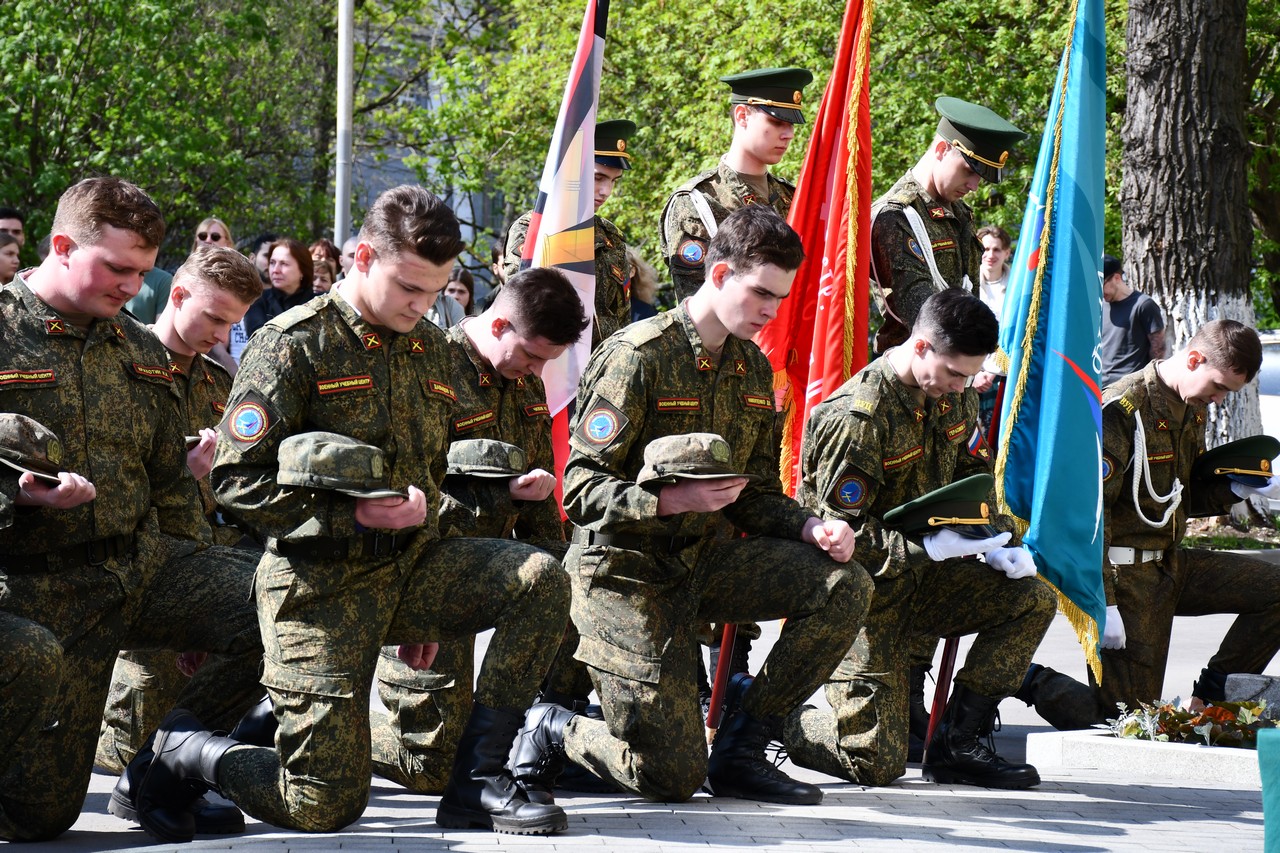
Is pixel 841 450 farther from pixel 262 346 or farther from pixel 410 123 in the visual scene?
pixel 410 123

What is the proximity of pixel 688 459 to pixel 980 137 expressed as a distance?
2.57 metres

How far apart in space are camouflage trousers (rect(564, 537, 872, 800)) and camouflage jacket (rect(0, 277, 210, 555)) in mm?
1438

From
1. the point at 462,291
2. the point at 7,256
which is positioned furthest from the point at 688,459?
the point at 462,291

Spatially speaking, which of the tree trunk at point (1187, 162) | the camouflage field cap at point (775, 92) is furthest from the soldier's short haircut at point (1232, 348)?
the tree trunk at point (1187, 162)

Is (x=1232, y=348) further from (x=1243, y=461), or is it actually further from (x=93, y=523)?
(x=93, y=523)

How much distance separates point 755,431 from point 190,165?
1811cm

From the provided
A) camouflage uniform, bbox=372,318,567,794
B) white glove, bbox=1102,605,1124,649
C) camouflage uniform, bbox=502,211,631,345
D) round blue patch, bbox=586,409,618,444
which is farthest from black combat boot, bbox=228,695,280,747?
white glove, bbox=1102,605,1124,649

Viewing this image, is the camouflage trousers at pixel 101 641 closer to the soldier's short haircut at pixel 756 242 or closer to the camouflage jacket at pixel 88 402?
the camouflage jacket at pixel 88 402

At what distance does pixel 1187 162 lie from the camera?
1155cm

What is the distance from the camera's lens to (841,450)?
5586 millimetres

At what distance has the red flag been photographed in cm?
714

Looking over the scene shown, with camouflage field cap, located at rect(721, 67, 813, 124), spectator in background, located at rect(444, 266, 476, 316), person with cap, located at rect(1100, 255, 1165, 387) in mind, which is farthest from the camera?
spectator in background, located at rect(444, 266, 476, 316)

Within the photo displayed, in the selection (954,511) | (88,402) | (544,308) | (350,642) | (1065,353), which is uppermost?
(544,308)

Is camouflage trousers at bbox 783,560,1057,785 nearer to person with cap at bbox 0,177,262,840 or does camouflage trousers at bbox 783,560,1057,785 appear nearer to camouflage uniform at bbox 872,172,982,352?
camouflage uniform at bbox 872,172,982,352
